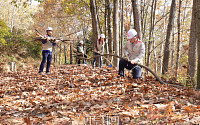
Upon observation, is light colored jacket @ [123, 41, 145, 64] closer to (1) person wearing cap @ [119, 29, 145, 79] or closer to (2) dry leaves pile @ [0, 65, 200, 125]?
(1) person wearing cap @ [119, 29, 145, 79]

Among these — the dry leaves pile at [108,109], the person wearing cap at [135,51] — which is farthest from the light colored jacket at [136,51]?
the dry leaves pile at [108,109]

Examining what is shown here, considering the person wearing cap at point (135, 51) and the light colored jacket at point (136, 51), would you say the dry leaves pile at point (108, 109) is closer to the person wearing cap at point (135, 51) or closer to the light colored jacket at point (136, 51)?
the person wearing cap at point (135, 51)

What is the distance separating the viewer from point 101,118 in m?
2.38

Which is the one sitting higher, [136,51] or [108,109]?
[136,51]

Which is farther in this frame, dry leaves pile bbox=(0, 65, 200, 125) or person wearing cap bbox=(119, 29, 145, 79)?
person wearing cap bbox=(119, 29, 145, 79)

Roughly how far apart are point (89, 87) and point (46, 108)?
1816mm

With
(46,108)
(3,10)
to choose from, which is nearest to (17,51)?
(46,108)

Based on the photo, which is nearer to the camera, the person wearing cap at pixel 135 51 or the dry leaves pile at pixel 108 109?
the dry leaves pile at pixel 108 109

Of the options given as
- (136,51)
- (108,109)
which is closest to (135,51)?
(136,51)

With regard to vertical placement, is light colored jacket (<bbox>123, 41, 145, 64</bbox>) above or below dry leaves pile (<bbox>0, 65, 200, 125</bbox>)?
above

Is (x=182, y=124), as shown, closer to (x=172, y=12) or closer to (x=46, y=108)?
(x=46, y=108)

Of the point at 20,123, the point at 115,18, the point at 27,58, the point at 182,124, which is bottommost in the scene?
the point at 20,123

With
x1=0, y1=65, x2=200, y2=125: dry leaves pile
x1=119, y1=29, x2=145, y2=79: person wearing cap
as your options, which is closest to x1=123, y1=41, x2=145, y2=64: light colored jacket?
x1=119, y1=29, x2=145, y2=79: person wearing cap

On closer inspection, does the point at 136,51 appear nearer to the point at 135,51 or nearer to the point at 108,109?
the point at 135,51
